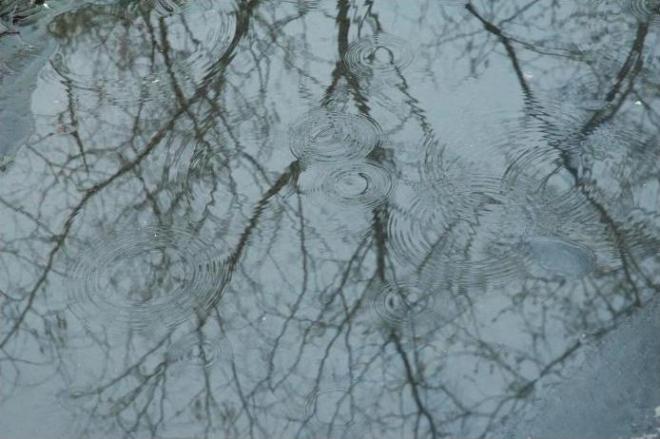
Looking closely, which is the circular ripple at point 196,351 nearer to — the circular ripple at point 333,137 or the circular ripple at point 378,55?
the circular ripple at point 333,137

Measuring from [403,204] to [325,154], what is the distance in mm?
311

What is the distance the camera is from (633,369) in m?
2.36

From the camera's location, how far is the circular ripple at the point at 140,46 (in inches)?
128

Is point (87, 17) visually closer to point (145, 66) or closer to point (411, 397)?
point (145, 66)

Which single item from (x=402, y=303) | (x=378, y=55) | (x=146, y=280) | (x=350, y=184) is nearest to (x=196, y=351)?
(x=146, y=280)

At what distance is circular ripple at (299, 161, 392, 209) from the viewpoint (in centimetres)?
279

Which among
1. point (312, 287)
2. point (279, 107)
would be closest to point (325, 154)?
point (279, 107)

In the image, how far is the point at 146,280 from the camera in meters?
2.63

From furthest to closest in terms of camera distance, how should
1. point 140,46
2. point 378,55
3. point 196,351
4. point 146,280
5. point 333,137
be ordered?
1. point 140,46
2. point 378,55
3. point 333,137
4. point 146,280
5. point 196,351

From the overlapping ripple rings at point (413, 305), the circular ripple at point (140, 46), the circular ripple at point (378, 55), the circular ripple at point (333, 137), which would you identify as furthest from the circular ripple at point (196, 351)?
the circular ripple at point (378, 55)

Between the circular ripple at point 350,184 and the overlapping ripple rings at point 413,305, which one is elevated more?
the circular ripple at point 350,184

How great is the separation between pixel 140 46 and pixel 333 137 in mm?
861

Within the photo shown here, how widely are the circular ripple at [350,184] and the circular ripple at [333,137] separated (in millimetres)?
52

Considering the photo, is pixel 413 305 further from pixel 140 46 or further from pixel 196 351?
pixel 140 46
